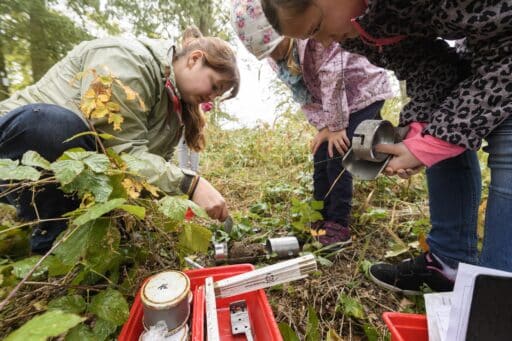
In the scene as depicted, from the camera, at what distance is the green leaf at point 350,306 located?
99 cm

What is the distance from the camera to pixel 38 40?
295 cm

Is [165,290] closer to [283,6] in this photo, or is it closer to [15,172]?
[15,172]

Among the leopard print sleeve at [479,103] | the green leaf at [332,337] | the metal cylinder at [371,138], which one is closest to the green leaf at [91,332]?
the green leaf at [332,337]

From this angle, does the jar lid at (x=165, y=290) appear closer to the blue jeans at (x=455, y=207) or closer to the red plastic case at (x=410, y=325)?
the red plastic case at (x=410, y=325)

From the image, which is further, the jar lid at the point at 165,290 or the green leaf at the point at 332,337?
the green leaf at the point at 332,337

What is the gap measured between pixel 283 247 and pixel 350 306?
0.38 m

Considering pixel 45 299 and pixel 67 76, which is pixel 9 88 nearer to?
pixel 67 76

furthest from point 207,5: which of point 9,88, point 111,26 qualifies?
point 9,88

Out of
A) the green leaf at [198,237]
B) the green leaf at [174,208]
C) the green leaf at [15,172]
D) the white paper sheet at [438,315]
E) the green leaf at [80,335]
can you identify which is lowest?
the green leaf at [80,335]

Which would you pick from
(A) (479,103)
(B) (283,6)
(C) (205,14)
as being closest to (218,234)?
(B) (283,6)

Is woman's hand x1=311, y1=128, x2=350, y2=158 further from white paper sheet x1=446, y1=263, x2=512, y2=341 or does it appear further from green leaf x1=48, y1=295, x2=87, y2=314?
green leaf x1=48, y1=295, x2=87, y2=314

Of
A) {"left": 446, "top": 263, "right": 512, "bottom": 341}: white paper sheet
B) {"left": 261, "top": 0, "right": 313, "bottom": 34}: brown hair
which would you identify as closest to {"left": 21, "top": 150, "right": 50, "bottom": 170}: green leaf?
{"left": 261, "top": 0, "right": 313, "bottom": 34}: brown hair

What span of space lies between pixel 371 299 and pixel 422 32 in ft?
3.00

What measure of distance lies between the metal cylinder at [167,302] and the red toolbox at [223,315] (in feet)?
0.12
